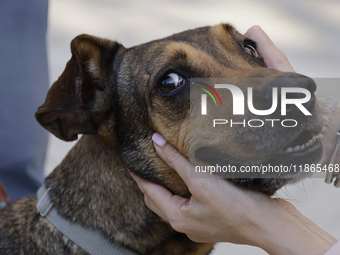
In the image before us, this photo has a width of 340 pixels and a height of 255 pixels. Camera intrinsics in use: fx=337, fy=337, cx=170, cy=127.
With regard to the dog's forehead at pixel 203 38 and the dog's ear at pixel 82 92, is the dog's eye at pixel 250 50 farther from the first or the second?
the dog's ear at pixel 82 92

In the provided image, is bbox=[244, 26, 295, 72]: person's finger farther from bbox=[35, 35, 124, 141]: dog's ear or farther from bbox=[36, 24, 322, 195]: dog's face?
bbox=[35, 35, 124, 141]: dog's ear

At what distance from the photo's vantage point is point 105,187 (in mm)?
2723

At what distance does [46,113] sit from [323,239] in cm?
204

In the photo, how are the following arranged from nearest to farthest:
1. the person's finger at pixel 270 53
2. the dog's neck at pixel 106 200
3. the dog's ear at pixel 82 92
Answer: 1. the dog's ear at pixel 82 92
2. the dog's neck at pixel 106 200
3. the person's finger at pixel 270 53

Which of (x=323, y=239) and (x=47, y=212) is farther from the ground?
(x=323, y=239)

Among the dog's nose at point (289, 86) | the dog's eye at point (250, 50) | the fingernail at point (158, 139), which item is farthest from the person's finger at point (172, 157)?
the dog's eye at point (250, 50)

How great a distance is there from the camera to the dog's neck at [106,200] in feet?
8.68

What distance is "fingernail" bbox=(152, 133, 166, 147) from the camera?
2.51 metres

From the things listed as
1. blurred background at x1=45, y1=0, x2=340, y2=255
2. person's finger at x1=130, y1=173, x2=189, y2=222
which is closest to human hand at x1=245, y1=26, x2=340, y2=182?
person's finger at x1=130, y1=173, x2=189, y2=222

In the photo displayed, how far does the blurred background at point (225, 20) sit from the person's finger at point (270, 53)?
1867mm

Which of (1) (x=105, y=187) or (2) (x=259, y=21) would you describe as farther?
(2) (x=259, y=21)

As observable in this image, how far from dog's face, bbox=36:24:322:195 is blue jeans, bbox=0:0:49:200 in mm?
2290

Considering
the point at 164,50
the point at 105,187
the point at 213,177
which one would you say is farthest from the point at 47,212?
the point at 164,50

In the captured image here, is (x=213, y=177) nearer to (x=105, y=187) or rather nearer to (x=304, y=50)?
(x=105, y=187)
